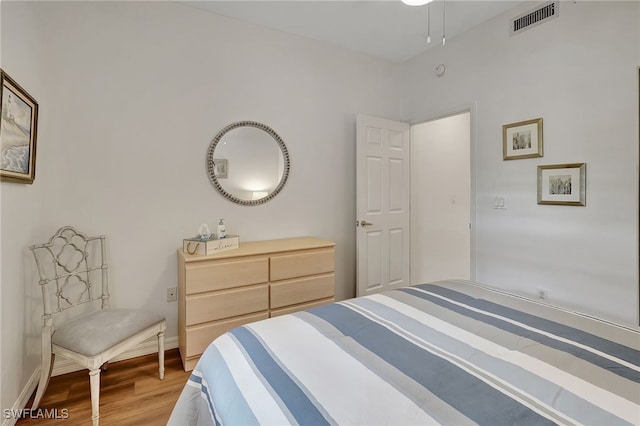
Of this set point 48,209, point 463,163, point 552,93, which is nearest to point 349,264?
point 463,163

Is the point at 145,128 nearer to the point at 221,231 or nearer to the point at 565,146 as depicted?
the point at 221,231

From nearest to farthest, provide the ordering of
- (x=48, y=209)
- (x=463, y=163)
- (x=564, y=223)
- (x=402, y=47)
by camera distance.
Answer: (x=48, y=209) → (x=564, y=223) → (x=402, y=47) → (x=463, y=163)

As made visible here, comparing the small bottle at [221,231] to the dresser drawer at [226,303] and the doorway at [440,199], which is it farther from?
the doorway at [440,199]

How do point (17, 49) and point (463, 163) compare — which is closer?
point (17, 49)

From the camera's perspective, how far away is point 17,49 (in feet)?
5.49

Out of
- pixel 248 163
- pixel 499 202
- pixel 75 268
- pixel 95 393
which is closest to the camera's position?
pixel 95 393

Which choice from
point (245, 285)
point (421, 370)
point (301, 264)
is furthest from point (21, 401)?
point (421, 370)

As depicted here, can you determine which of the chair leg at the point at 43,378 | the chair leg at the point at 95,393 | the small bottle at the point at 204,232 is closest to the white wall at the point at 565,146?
the small bottle at the point at 204,232

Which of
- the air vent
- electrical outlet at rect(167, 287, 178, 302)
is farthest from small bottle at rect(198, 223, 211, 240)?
the air vent

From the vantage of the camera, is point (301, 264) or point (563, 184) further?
point (301, 264)

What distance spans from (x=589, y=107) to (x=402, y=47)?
182 centimetres

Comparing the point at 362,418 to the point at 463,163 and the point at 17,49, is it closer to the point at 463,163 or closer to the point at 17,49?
the point at 17,49

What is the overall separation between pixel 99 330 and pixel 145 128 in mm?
1476

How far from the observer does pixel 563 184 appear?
229 centimetres
